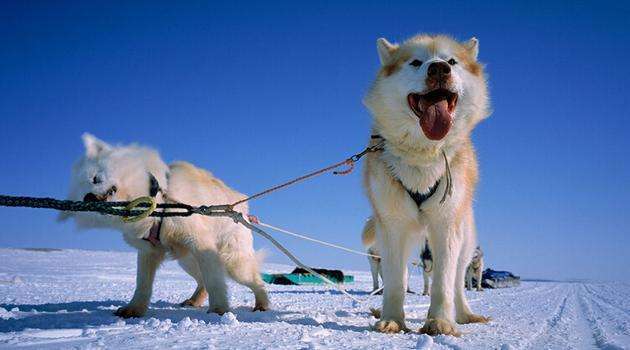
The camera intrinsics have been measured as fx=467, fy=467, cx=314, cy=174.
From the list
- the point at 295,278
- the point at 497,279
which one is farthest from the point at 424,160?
the point at 497,279

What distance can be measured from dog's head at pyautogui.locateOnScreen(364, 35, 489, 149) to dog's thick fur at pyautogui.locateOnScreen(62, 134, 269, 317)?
212cm

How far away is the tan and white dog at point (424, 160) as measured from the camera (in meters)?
3.35

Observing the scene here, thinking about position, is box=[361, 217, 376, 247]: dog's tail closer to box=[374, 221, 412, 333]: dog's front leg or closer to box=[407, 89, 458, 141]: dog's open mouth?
box=[374, 221, 412, 333]: dog's front leg

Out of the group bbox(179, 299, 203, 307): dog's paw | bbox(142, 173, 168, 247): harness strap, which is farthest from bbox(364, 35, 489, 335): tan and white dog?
bbox(179, 299, 203, 307): dog's paw

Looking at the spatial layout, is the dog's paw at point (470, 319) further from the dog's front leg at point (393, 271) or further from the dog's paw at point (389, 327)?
the dog's paw at point (389, 327)

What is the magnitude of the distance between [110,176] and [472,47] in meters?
3.36

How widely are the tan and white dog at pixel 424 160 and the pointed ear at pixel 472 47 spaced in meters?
0.12

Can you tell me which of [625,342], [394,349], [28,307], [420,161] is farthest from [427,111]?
[28,307]

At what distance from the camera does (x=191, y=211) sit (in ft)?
10.8

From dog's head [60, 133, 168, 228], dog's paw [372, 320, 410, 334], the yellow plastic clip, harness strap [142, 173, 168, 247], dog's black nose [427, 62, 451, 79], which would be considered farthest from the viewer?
harness strap [142, 173, 168, 247]

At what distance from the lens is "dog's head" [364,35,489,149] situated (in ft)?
10.8

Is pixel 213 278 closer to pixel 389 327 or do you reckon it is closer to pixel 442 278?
pixel 389 327

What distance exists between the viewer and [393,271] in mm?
3715

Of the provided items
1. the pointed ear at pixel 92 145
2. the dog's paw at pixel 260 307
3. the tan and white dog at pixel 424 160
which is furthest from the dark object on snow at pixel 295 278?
the tan and white dog at pixel 424 160
